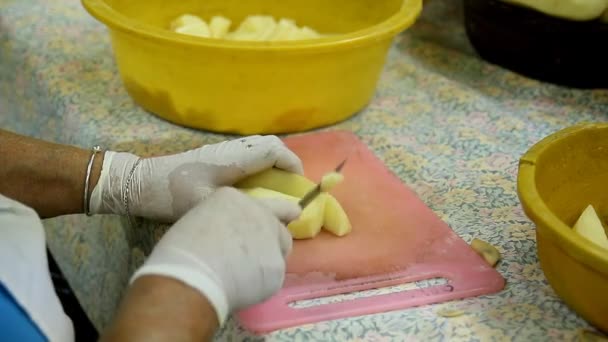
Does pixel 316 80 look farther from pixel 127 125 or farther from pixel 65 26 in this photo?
pixel 65 26

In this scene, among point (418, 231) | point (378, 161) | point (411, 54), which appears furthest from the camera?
point (411, 54)

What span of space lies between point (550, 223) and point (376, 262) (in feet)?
0.61

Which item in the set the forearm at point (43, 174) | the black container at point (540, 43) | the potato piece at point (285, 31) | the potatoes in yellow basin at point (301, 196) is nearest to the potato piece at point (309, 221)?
the potatoes in yellow basin at point (301, 196)

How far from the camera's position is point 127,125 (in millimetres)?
911

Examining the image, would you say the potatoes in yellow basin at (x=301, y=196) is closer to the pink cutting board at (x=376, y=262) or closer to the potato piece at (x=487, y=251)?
the pink cutting board at (x=376, y=262)

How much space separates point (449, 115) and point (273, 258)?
0.49 metres

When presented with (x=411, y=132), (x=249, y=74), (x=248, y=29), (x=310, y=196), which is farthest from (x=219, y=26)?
(x=310, y=196)

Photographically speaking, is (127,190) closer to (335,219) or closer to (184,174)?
(184,174)

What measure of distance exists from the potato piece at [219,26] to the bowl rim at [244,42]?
0.60 feet

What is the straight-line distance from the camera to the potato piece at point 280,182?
0.70m

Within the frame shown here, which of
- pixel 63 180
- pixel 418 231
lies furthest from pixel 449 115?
pixel 63 180

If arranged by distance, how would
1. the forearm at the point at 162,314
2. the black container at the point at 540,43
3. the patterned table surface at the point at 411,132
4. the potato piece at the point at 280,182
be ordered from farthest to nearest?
the black container at the point at 540,43 < the potato piece at the point at 280,182 < the patterned table surface at the point at 411,132 < the forearm at the point at 162,314

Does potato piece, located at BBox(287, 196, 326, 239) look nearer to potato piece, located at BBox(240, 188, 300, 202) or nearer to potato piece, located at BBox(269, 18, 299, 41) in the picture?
potato piece, located at BBox(240, 188, 300, 202)

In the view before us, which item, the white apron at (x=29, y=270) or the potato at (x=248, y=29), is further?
the potato at (x=248, y=29)
